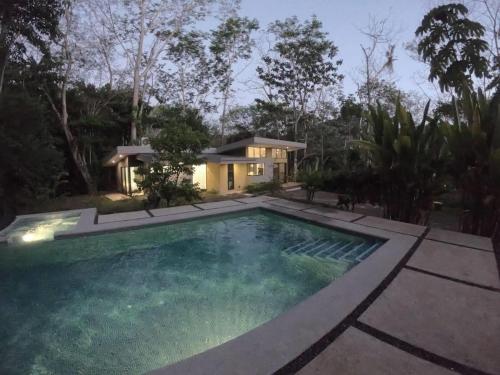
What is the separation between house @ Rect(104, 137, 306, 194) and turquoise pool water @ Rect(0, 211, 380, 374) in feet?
26.1

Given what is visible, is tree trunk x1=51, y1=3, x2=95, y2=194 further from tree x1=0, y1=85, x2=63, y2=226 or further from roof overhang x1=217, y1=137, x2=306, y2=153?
roof overhang x1=217, y1=137, x2=306, y2=153

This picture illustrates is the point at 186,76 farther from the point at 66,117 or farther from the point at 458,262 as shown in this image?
the point at 458,262

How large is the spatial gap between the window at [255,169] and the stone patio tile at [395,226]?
37.6 ft

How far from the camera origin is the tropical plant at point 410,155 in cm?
535

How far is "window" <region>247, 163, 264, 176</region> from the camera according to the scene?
16938 millimetres

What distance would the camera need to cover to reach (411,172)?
212 inches

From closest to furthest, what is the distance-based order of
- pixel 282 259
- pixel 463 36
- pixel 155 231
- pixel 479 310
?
1. pixel 479 310
2. pixel 282 259
3. pixel 155 231
4. pixel 463 36

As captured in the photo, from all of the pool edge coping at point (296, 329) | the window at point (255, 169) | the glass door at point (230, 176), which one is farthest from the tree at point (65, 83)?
the pool edge coping at point (296, 329)

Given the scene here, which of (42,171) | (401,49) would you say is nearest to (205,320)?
(42,171)

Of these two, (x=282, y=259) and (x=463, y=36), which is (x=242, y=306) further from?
(x=463, y=36)

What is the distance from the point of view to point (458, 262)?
11.3 ft

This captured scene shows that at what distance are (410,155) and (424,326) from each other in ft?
14.2

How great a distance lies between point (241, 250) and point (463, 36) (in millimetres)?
9912

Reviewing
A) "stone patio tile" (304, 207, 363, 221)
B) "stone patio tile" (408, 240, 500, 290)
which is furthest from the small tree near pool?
"stone patio tile" (408, 240, 500, 290)
